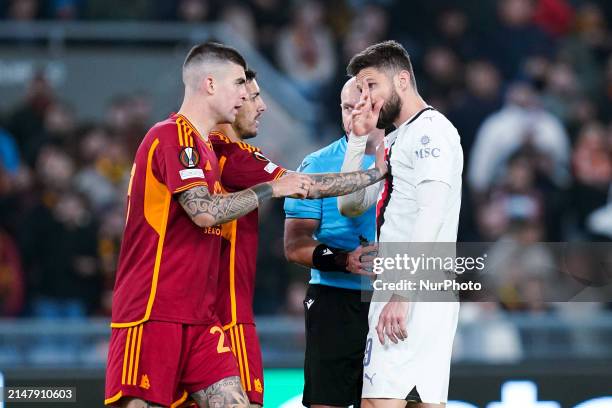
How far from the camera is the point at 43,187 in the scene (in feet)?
35.4

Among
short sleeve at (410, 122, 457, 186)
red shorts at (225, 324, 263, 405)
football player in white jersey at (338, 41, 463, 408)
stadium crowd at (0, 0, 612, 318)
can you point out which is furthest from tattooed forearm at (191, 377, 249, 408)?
stadium crowd at (0, 0, 612, 318)

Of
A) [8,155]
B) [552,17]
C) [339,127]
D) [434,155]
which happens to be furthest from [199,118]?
[552,17]

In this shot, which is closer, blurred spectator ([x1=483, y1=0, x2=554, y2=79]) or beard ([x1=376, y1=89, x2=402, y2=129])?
beard ([x1=376, y1=89, x2=402, y2=129])

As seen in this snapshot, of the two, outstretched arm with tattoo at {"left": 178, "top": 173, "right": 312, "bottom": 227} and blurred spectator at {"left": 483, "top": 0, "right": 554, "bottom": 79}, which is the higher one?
blurred spectator at {"left": 483, "top": 0, "right": 554, "bottom": 79}

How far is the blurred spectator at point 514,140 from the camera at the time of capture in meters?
11.0

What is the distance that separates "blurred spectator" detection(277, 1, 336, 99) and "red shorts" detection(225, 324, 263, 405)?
6671 mm

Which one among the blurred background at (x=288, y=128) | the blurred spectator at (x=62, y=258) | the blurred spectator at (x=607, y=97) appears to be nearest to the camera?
the blurred background at (x=288, y=128)

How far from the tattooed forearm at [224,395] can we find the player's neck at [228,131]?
1.32 metres

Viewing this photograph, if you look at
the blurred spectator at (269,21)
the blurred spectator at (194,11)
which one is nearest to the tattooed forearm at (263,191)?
the blurred spectator at (194,11)

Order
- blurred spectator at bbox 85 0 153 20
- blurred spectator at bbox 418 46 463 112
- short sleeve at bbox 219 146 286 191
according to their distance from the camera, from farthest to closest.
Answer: blurred spectator at bbox 85 0 153 20 < blurred spectator at bbox 418 46 463 112 < short sleeve at bbox 219 146 286 191

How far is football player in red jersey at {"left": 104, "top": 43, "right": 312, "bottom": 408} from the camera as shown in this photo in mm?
5434

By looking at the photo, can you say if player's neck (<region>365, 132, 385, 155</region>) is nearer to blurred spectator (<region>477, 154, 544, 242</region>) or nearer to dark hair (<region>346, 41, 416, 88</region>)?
dark hair (<region>346, 41, 416, 88</region>)

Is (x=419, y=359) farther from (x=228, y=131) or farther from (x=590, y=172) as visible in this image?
(x=590, y=172)

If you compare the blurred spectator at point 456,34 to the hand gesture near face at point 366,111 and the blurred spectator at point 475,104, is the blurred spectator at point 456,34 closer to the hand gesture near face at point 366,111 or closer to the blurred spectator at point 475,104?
the blurred spectator at point 475,104
